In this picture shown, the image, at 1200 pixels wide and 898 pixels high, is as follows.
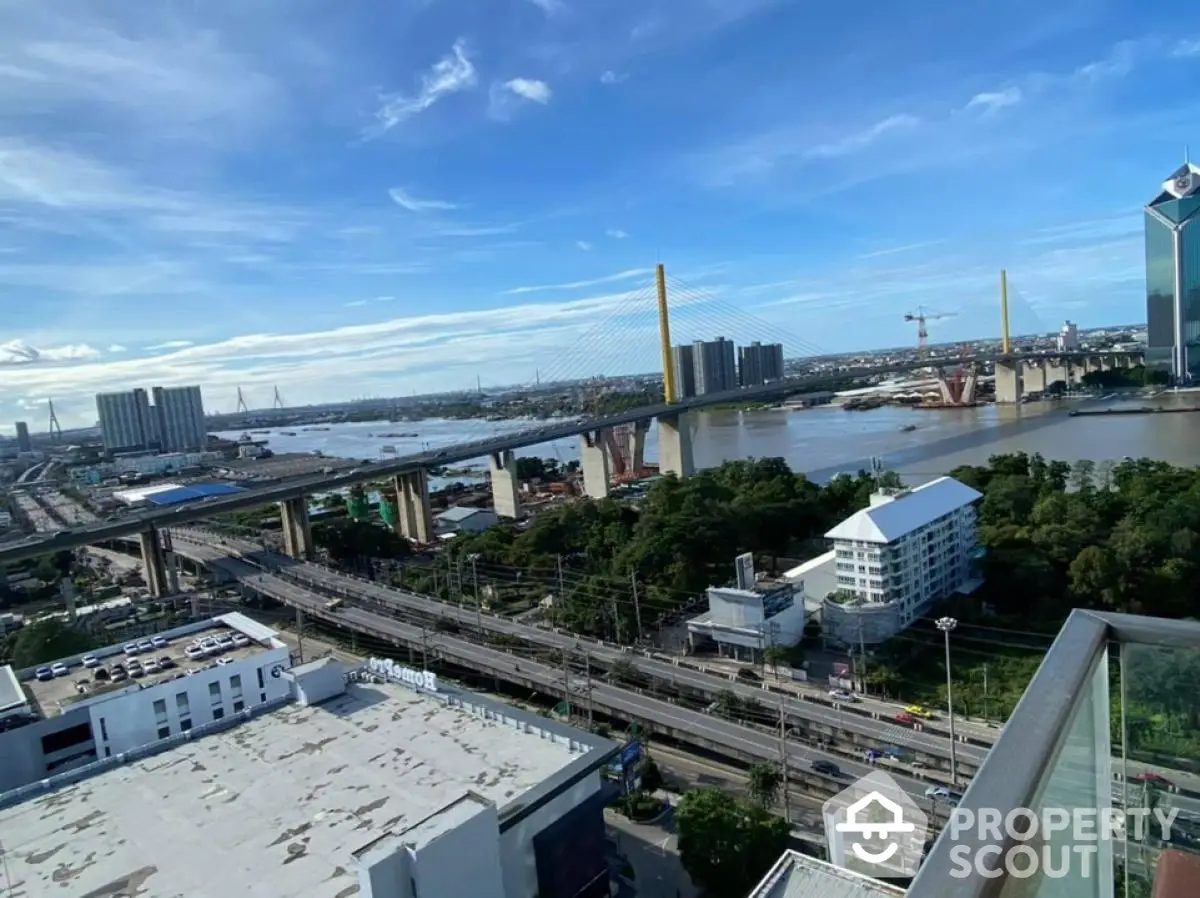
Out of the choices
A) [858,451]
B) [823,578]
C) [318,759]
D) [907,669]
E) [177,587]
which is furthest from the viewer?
[858,451]

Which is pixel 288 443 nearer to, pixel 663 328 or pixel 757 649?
pixel 663 328

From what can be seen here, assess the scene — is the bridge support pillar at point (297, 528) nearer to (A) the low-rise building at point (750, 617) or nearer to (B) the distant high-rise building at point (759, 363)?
(A) the low-rise building at point (750, 617)

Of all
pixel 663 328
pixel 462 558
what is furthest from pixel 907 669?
pixel 663 328

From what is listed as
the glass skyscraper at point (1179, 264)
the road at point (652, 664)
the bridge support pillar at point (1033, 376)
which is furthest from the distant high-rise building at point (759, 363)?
the road at point (652, 664)

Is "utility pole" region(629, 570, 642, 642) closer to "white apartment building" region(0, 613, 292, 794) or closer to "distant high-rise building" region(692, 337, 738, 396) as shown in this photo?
"white apartment building" region(0, 613, 292, 794)

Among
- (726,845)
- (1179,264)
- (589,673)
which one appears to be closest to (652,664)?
(589,673)

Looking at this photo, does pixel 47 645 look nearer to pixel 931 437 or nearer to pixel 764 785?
pixel 764 785
